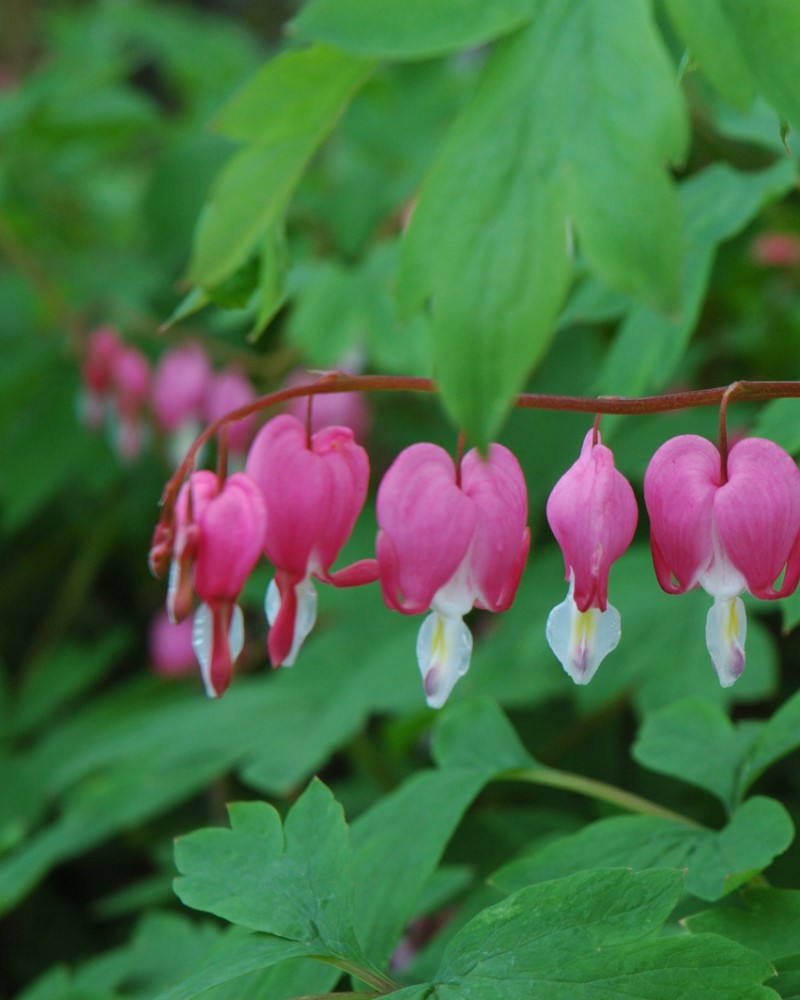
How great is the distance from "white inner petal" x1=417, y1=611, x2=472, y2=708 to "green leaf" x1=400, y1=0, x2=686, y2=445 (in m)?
0.23

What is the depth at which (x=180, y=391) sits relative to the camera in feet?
7.80

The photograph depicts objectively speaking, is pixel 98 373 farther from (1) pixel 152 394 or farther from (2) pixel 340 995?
(2) pixel 340 995

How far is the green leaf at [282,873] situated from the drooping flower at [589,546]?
231 millimetres

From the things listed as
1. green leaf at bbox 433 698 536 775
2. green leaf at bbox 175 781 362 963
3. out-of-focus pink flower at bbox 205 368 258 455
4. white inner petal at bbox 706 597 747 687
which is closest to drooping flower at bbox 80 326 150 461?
out-of-focus pink flower at bbox 205 368 258 455

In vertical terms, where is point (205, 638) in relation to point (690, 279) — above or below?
above

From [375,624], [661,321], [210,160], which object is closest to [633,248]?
[661,321]

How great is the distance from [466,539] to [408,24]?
0.32m

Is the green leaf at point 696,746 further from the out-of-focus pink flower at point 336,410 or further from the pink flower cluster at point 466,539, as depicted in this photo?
the out-of-focus pink flower at point 336,410

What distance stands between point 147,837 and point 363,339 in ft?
3.45

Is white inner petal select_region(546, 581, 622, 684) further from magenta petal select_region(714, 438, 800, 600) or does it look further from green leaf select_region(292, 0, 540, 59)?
green leaf select_region(292, 0, 540, 59)

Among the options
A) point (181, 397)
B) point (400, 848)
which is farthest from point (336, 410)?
point (400, 848)

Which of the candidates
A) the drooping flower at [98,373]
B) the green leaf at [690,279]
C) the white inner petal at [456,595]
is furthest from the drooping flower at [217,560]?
the drooping flower at [98,373]

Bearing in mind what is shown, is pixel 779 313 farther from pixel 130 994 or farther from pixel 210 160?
pixel 130 994

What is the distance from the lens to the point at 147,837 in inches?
88.8
